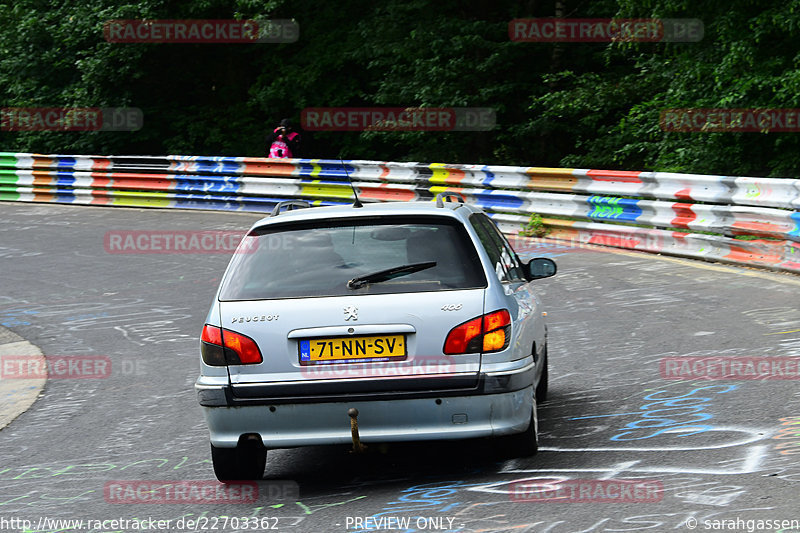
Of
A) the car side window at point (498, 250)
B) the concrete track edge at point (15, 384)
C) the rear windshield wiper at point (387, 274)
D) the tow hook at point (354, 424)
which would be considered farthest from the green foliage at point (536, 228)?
the tow hook at point (354, 424)

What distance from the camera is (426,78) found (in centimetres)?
2466

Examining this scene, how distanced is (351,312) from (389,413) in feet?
1.78

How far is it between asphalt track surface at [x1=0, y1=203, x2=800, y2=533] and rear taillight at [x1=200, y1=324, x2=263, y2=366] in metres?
0.71

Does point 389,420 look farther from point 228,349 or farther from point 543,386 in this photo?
point 543,386

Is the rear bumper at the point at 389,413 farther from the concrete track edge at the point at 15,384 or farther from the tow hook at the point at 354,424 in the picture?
the concrete track edge at the point at 15,384

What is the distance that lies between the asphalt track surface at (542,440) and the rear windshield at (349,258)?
103 centimetres

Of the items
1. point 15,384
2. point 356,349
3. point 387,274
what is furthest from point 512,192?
point 356,349

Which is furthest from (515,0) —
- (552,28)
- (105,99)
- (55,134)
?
(55,134)

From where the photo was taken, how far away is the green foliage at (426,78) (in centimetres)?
1738

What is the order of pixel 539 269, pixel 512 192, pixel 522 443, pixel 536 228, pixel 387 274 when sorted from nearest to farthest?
pixel 387 274 → pixel 522 443 → pixel 539 269 → pixel 536 228 → pixel 512 192

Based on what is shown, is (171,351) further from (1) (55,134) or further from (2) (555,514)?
(1) (55,134)

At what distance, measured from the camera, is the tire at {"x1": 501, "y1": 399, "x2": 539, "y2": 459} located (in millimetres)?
6289

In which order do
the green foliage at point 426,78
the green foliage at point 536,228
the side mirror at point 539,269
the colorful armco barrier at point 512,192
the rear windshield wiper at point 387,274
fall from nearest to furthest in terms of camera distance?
the rear windshield wiper at point 387,274 → the side mirror at point 539,269 → the colorful armco barrier at point 512,192 → the green foliage at point 426,78 → the green foliage at point 536,228

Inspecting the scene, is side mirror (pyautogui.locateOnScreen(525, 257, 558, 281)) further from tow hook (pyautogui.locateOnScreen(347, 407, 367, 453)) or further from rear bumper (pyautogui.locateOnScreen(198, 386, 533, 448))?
tow hook (pyautogui.locateOnScreen(347, 407, 367, 453))
